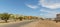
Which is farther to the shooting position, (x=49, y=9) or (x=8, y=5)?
(x=49, y=9)

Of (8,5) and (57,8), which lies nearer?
(8,5)

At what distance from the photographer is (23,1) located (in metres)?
5.83

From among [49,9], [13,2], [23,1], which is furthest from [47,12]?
[13,2]

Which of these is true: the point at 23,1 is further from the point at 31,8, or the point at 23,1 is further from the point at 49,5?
the point at 49,5

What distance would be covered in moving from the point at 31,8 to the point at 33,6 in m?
0.20

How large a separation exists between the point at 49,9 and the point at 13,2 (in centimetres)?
167

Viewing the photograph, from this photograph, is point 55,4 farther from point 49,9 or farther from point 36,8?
point 36,8

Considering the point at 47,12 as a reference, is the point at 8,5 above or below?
above

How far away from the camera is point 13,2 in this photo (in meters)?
5.70

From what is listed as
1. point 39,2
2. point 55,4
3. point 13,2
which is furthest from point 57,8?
point 13,2

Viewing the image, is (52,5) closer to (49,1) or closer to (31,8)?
(49,1)

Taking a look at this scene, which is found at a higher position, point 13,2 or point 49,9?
point 13,2

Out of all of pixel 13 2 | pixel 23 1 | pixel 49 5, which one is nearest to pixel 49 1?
pixel 49 5

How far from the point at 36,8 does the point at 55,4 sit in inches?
34.3
